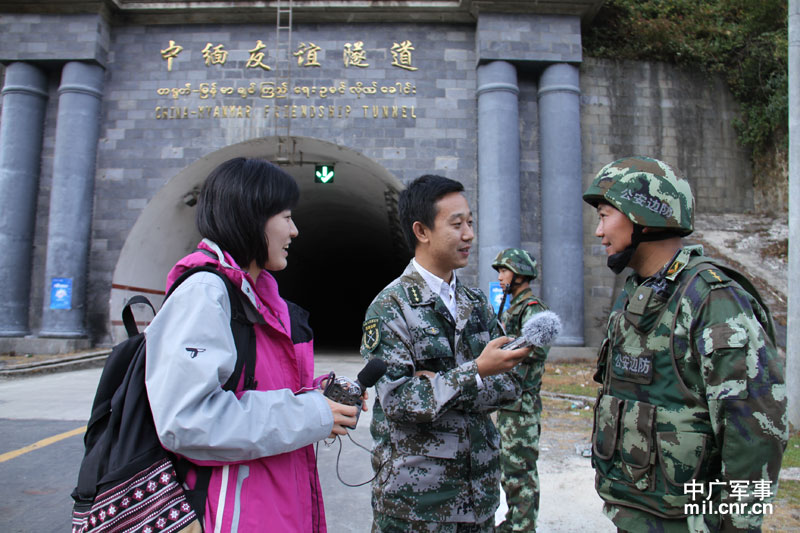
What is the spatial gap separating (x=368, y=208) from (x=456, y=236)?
12.1 metres

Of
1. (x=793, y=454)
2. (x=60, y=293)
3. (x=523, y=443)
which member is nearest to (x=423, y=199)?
(x=523, y=443)

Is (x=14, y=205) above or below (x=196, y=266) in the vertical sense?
above

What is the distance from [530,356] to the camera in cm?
338

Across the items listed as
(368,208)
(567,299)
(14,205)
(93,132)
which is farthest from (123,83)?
(567,299)

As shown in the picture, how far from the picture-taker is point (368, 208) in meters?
14.2

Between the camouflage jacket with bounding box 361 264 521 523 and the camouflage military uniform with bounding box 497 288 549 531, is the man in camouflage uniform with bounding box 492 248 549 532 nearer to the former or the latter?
the camouflage military uniform with bounding box 497 288 549 531

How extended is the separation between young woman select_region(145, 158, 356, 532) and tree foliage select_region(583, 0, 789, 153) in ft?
37.8

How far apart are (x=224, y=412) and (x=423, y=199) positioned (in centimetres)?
127

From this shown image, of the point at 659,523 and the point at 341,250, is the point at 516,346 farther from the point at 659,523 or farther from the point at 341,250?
the point at 341,250

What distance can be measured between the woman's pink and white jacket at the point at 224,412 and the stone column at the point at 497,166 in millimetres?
9082

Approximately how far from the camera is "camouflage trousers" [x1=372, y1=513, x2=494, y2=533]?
76.6 inches

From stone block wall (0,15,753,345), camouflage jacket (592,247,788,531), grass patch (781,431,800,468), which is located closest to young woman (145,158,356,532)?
camouflage jacket (592,247,788,531)

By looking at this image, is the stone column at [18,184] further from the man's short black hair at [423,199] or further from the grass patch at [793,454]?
the grass patch at [793,454]

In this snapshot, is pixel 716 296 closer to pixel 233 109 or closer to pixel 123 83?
pixel 233 109
